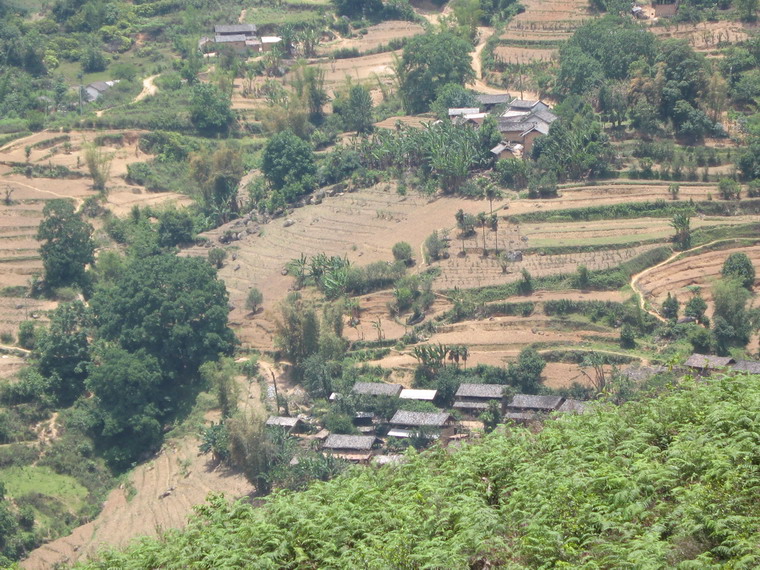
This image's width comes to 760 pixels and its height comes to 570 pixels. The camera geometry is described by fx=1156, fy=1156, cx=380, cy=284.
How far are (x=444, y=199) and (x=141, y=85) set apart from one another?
76.3 feet

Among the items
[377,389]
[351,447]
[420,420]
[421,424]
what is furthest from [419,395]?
[351,447]

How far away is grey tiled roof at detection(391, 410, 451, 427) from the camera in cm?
3772

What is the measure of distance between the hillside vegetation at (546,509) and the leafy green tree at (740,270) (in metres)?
23.2

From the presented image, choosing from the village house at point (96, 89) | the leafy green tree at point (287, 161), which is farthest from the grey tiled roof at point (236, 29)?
the leafy green tree at point (287, 161)

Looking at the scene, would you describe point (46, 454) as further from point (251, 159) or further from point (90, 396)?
point (251, 159)

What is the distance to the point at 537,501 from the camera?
17.1 metres

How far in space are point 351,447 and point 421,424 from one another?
2.41 meters

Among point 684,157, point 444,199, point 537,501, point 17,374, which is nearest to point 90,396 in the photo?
point 17,374

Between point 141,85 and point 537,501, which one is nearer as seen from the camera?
point 537,501

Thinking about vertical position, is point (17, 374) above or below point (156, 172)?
below

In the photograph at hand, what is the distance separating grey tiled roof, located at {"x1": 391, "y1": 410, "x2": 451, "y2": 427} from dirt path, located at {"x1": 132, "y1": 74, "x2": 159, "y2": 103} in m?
32.9

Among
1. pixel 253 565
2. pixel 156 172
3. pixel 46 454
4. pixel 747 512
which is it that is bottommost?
pixel 46 454

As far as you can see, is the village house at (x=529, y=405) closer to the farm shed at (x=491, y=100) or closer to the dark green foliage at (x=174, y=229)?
the dark green foliage at (x=174, y=229)

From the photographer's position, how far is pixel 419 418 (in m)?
38.1
